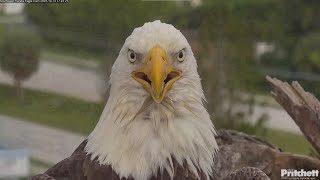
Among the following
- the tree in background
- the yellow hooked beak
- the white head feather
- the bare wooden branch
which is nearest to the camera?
the yellow hooked beak

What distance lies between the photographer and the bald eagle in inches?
73.7

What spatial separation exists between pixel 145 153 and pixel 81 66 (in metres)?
0.53

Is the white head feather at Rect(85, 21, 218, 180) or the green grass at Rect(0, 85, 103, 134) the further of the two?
the green grass at Rect(0, 85, 103, 134)

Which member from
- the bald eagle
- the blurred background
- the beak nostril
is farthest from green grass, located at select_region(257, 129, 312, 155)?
the beak nostril

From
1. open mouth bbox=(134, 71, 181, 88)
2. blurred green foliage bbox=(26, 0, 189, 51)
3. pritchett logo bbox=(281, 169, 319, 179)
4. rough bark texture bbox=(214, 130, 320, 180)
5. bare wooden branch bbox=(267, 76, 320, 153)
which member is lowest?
pritchett logo bbox=(281, 169, 319, 179)

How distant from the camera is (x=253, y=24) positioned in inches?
94.3

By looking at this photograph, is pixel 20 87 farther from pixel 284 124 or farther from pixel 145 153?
pixel 284 124

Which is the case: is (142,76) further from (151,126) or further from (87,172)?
(87,172)

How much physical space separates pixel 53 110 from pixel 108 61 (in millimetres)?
258

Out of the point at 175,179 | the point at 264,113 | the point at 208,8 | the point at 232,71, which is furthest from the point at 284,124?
the point at 175,179

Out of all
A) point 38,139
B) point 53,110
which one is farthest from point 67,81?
point 38,139

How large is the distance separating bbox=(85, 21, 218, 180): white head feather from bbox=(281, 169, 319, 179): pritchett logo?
62 centimetres

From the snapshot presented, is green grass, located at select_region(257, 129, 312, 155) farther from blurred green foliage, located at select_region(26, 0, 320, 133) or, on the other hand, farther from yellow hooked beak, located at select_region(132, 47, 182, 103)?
yellow hooked beak, located at select_region(132, 47, 182, 103)

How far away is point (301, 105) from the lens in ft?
8.11
